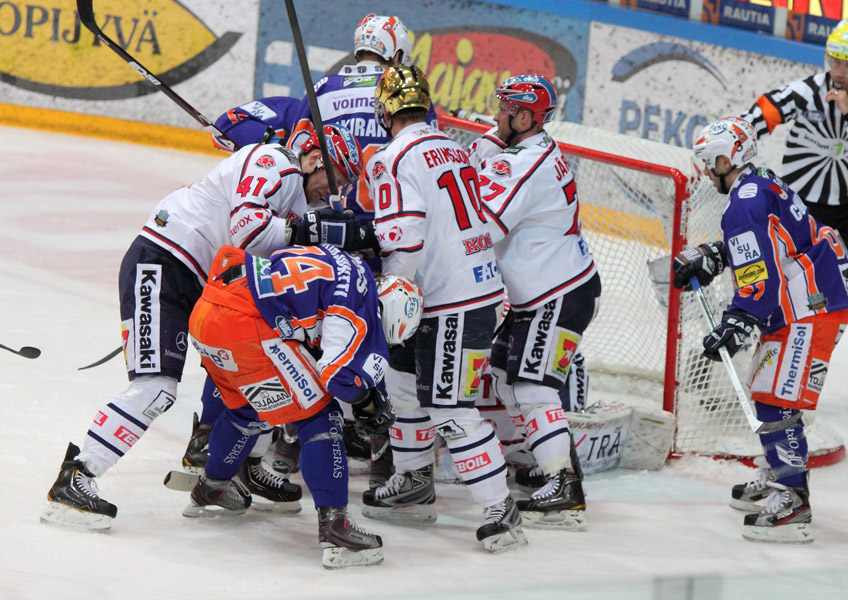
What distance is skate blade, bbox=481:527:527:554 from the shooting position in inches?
139

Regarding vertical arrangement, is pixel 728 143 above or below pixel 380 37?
below

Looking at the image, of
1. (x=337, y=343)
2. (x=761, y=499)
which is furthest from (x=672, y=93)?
(x=337, y=343)

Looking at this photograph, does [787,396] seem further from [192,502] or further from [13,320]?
[13,320]

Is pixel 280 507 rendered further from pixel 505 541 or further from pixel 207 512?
pixel 505 541

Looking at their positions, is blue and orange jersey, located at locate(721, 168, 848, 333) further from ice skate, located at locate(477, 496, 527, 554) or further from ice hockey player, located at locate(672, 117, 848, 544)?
ice skate, located at locate(477, 496, 527, 554)

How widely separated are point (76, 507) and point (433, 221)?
1.33 metres

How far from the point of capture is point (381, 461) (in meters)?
4.11

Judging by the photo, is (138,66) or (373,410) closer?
(373,410)

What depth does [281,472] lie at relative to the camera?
4074mm

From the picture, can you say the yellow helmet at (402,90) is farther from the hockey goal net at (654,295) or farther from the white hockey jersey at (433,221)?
the hockey goal net at (654,295)

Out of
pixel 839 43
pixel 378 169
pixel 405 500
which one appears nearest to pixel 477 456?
pixel 405 500

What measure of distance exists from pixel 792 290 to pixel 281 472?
181 centimetres

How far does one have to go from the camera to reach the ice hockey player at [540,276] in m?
3.84

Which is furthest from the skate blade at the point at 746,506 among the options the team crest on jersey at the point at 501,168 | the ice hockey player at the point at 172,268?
the ice hockey player at the point at 172,268
